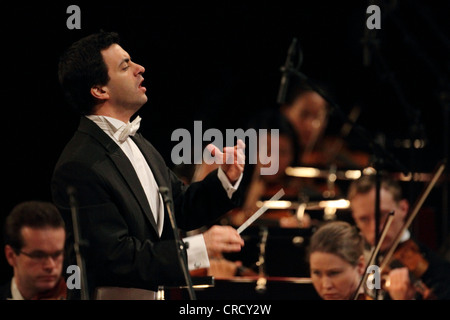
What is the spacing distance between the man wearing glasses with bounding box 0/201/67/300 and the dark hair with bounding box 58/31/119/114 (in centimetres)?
97

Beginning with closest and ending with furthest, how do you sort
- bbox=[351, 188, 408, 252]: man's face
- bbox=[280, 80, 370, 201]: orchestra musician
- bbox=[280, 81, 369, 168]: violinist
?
bbox=[351, 188, 408, 252]: man's face, bbox=[280, 80, 370, 201]: orchestra musician, bbox=[280, 81, 369, 168]: violinist

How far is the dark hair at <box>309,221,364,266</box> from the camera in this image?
11.3 ft

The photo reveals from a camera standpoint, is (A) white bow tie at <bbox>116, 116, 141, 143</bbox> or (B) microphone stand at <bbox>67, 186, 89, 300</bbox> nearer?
(B) microphone stand at <bbox>67, 186, 89, 300</bbox>

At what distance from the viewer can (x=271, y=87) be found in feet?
21.8

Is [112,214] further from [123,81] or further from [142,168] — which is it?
[123,81]

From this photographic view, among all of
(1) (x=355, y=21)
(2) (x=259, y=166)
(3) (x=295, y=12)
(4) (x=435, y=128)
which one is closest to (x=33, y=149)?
(2) (x=259, y=166)

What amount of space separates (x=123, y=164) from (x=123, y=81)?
0.28 metres

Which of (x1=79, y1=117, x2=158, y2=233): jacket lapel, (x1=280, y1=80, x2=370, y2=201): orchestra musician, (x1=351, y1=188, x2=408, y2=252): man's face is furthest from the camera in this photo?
(x1=280, y1=80, x2=370, y2=201): orchestra musician

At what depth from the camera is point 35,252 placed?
11.9ft

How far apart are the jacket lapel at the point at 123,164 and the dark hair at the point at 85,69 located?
0.11m

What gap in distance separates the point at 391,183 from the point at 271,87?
106 inches

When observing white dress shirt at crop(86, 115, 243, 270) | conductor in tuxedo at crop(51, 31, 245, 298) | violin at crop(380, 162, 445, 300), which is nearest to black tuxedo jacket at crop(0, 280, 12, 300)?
conductor in tuxedo at crop(51, 31, 245, 298)

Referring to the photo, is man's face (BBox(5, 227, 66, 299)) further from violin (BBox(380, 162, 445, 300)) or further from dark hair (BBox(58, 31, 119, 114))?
violin (BBox(380, 162, 445, 300))

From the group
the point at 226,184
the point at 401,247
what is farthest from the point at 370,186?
the point at 226,184
